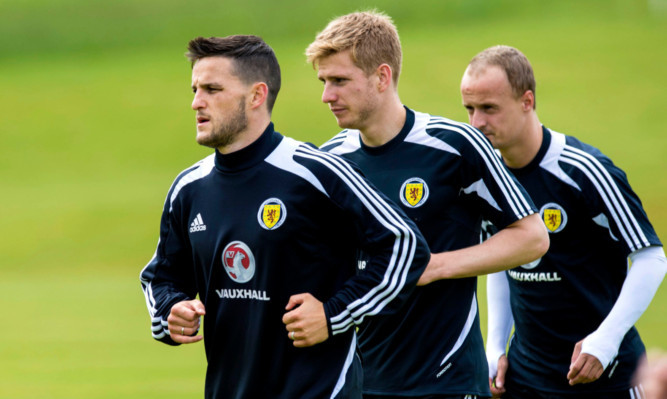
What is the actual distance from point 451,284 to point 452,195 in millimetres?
434

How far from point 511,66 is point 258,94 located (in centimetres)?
171

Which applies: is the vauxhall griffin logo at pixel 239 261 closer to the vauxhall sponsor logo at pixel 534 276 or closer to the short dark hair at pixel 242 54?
the short dark hair at pixel 242 54

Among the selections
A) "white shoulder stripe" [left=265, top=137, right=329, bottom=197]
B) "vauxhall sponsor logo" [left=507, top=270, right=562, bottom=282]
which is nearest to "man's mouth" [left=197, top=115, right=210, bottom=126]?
"white shoulder stripe" [left=265, top=137, right=329, bottom=197]

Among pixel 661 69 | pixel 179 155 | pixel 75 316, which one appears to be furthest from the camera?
pixel 661 69

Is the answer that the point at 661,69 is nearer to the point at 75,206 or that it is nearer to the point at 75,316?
the point at 75,206

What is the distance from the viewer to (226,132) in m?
4.35

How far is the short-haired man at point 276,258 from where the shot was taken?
4.20 meters

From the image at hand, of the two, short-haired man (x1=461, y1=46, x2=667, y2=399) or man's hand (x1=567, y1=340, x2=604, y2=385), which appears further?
short-haired man (x1=461, y1=46, x2=667, y2=399)

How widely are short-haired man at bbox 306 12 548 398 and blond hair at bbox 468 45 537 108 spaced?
2.05 feet

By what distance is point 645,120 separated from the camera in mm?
31672

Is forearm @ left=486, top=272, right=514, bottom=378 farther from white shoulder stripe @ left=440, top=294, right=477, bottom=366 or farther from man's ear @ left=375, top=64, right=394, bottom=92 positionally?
man's ear @ left=375, top=64, right=394, bottom=92

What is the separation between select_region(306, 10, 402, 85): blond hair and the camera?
5078 mm

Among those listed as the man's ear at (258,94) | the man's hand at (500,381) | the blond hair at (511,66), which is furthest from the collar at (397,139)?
the man's hand at (500,381)

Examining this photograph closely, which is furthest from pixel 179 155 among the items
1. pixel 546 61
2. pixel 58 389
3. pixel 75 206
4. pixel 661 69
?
pixel 58 389
